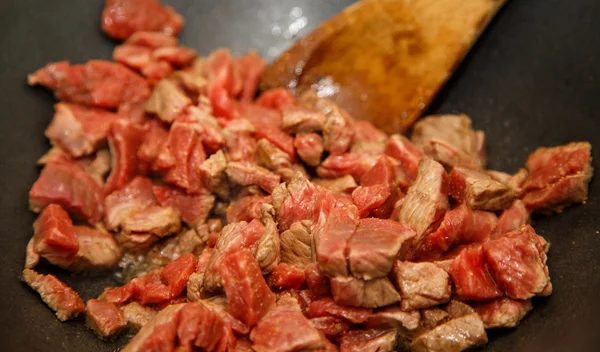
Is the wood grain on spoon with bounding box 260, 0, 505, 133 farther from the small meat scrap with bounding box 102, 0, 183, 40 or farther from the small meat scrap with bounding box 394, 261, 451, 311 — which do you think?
the small meat scrap with bounding box 394, 261, 451, 311

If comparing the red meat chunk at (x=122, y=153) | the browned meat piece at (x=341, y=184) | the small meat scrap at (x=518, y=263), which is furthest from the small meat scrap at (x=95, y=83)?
the small meat scrap at (x=518, y=263)

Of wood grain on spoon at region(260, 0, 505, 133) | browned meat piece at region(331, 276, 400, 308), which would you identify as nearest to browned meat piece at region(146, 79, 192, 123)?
wood grain on spoon at region(260, 0, 505, 133)

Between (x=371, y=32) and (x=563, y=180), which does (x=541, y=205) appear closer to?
(x=563, y=180)

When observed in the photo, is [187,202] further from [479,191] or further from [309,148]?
[479,191]

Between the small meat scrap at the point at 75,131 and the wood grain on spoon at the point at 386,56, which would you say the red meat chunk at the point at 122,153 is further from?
the wood grain on spoon at the point at 386,56

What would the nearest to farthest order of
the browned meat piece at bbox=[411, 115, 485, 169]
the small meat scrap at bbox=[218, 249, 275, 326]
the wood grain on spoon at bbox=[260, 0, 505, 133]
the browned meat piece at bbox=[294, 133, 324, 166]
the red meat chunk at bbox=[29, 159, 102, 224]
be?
the small meat scrap at bbox=[218, 249, 275, 326] → the red meat chunk at bbox=[29, 159, 102, 224] → the browned meat piece at bbox=[411, 115, 485, 169] → the browned meat piece at bbox=[294, 133, 324, 166] → the wood grain on spoon at bbox=[260, 0, 505, 133]

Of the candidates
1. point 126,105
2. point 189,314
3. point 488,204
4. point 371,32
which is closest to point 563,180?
point 488,204

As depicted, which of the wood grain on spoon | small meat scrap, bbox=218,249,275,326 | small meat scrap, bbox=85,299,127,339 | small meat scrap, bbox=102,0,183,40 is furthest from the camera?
small meat scrap, bbox=102,0,183,40
